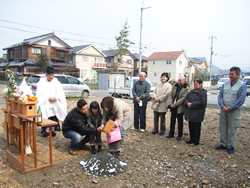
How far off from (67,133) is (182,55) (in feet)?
126

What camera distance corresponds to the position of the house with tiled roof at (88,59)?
1334 inches

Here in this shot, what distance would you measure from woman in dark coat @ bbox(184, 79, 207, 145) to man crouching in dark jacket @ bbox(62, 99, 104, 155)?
2006 millimetres

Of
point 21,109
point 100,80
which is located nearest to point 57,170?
point 21,109

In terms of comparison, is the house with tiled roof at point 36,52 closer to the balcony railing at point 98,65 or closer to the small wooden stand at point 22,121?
the balcony railing at point 98,65

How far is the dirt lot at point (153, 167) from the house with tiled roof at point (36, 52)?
25.7m

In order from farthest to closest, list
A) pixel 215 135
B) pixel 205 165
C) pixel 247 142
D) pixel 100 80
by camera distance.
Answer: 1. pixel 100 80
2. pixel 215 135
3. pixel 247 142
4. pixel 205 165

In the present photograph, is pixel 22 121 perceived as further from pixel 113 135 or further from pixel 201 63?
pixel 201 63

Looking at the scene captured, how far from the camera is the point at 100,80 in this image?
2395 centimetres

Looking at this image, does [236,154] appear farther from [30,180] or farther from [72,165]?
[30,180]

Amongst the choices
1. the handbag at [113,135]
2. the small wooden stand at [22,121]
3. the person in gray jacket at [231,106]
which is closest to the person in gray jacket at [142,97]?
the handbag at [113,135]

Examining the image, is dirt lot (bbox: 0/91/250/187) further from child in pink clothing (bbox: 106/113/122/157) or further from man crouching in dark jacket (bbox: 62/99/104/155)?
man crouching in dark jacket (bbox: 62/99/104/155)

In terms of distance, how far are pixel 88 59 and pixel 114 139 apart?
32.7 m

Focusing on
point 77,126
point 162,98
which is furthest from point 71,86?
point 77,126

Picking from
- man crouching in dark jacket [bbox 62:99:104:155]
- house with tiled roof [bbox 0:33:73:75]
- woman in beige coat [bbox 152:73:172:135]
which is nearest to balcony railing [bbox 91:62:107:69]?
house with tiled roof [bbox 0:33:73:75]
